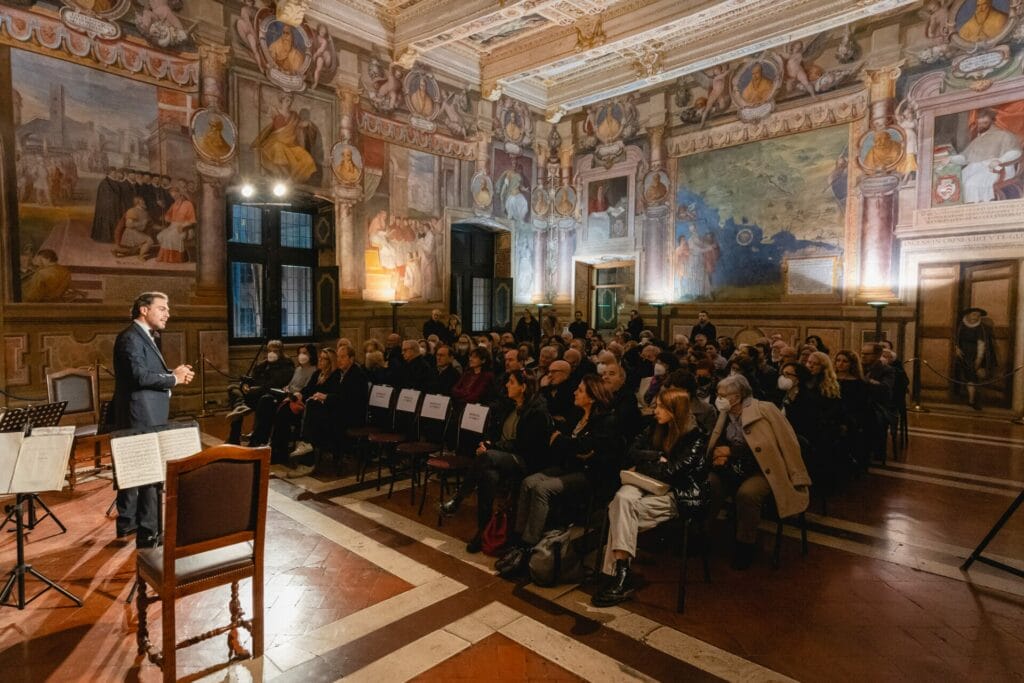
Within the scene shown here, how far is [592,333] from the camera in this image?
11.8 meters

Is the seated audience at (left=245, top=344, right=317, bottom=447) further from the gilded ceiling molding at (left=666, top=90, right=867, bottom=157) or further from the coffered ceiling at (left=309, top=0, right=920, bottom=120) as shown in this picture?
the gilded ceiling molding at (left=666, top=90, right=867, bottom=157)

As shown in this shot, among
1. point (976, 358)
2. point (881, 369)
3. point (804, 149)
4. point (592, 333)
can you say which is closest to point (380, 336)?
point (592, 333)

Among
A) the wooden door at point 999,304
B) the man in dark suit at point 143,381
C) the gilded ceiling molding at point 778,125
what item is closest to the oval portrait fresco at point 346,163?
the gilded ceiling molding at point 778,125

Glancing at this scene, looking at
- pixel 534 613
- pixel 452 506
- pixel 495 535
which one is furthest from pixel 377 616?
pixel 452 506

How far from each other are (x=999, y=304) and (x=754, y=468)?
898cm

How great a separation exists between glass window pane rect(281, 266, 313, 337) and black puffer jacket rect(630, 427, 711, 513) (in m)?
9.74

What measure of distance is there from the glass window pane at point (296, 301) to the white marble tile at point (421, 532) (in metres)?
7.26

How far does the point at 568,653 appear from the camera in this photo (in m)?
3.01

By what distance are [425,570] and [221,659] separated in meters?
1.36

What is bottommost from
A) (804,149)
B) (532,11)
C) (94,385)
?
(94,385)

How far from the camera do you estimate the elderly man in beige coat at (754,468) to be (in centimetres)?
400

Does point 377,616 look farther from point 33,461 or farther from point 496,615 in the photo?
point 33,461

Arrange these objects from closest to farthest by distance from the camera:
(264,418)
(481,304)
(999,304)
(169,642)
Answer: (169,642)
(264,418)
(999,304)
(481,304)

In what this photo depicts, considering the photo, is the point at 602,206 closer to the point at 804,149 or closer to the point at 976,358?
the point at 804,149
